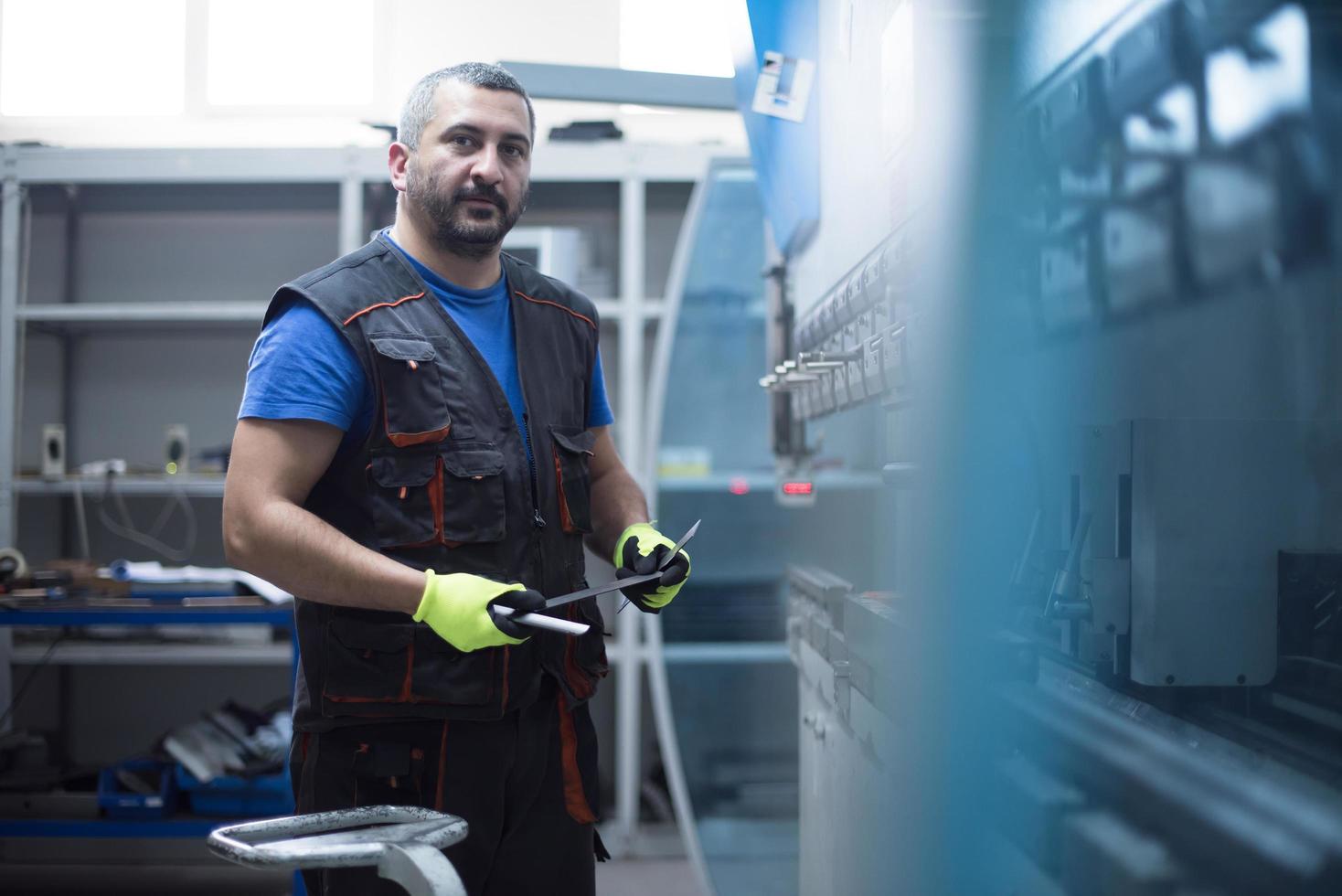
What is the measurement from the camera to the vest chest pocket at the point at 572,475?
1.42 m

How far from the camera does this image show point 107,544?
3623 millimetres

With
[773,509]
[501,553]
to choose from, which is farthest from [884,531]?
[773,509]

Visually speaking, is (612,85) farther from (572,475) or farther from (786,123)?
(572,475)

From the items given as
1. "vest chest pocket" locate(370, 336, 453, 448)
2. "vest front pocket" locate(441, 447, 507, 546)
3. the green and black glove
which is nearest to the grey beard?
"vest chest pocket" locate(370, 336, 453, 448)

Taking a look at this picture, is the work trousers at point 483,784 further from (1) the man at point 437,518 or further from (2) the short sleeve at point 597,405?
(2) the short sleeve at point 597,405

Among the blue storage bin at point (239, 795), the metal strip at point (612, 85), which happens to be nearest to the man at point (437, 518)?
the metal strip at point (612, 85)

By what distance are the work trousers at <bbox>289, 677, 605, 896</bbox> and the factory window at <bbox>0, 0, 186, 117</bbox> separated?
311 centimetres

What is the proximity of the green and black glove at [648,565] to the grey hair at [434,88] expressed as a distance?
2.01 feet

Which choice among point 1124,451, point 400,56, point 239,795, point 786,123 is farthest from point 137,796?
point 1124,451

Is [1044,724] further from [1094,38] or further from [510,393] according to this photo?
[510,393]

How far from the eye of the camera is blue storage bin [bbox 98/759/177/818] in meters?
2.72

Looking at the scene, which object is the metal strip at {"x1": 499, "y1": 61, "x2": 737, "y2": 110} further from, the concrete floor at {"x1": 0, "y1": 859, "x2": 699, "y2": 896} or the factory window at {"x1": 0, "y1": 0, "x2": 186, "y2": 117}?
the concrete floor at {"x1": 0, "y1": 859, "x2": 699, "y2": 896}

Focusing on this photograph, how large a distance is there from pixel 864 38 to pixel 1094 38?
23.4 inches

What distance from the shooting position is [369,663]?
4.21 feet
